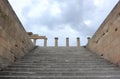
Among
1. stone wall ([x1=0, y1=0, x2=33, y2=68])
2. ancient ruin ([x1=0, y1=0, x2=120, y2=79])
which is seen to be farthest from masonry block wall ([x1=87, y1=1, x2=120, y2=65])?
stone wall ([x1=0, y1=0, x2=33, y2=68])

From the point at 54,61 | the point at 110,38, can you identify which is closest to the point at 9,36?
the point at 54,61

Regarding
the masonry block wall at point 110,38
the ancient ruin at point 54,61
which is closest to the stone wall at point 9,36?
the ancient ruin at point 54,61

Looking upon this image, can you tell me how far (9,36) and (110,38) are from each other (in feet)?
11.5

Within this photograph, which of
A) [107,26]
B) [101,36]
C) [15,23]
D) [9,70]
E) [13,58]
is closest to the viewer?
[9,70]

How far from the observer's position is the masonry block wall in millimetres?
6029

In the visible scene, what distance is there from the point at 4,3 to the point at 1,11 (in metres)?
0.37

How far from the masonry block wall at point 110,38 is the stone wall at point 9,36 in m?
3.28

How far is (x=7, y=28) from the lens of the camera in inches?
226

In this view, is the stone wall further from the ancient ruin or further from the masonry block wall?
the masonry block wall

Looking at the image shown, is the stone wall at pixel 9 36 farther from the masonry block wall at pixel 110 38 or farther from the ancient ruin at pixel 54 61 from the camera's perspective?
the masonry block wall at pixel 110 38

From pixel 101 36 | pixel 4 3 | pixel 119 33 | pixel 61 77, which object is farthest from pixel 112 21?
pixel 4 3

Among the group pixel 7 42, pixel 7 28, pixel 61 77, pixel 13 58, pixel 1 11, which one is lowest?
pixel 61 77

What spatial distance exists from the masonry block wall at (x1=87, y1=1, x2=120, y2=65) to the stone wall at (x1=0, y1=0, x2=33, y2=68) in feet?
10.8

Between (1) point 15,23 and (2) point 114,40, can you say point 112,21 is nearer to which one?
(2) point 114,40
